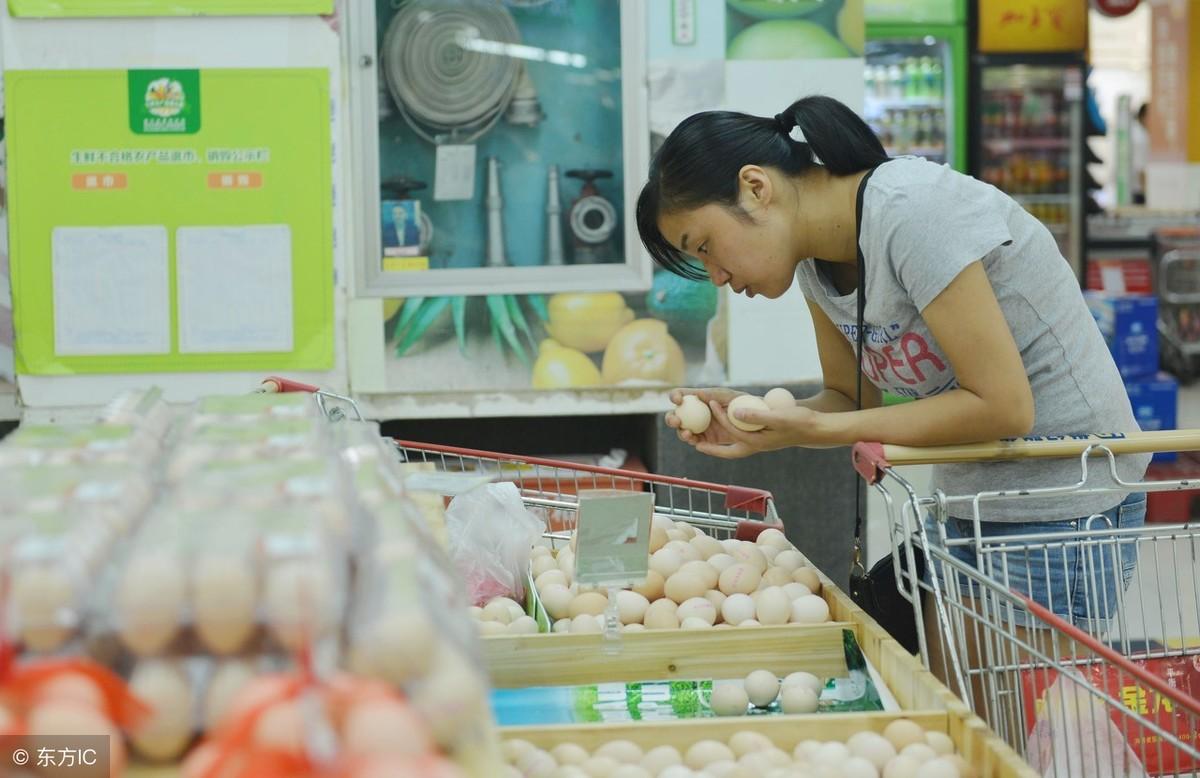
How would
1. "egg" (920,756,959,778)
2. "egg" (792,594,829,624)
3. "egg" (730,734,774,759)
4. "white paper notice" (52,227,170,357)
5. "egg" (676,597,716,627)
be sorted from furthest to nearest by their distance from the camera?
"white paper notice" (52,227,170,357) < "egg" (676,597,716,627) < "egg" (792,594,829,624) < "egg" (730,734,774,759) < "egg" (920,756,959,778)

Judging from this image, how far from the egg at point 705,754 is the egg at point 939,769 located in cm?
21

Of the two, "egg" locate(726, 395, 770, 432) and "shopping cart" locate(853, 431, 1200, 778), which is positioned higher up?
"egg" locate(726, 395, 770, 432)

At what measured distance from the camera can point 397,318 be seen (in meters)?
3.83

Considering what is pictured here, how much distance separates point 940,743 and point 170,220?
303cm

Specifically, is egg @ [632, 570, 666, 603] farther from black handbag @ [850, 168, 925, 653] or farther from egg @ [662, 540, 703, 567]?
black handbag @ [850, 168, 925, 653]

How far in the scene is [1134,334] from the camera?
659 centimetres

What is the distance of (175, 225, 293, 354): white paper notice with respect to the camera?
3.79 metres

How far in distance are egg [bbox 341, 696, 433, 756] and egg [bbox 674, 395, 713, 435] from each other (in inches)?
55.5

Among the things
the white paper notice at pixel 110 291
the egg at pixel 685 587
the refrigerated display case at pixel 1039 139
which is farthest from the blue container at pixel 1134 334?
the egg at pixel 685 587

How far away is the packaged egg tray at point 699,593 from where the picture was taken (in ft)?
6.51

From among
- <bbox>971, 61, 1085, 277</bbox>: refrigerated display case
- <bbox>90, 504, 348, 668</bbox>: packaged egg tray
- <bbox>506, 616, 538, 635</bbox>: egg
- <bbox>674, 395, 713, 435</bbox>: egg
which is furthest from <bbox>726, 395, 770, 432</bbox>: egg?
<bbox>971, 61, 1085, 277</bbox>: refrigerated display case

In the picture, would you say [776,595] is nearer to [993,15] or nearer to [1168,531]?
[1168,531]

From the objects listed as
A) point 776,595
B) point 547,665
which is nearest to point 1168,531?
point 776,595

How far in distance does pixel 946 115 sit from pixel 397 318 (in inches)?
205
